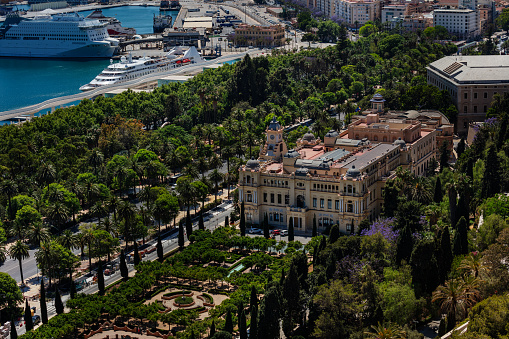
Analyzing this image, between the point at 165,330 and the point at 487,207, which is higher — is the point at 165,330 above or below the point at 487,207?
below

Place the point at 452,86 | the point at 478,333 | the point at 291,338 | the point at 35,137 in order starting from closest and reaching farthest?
the point at 478,333 → the point at 291,338 → the point at 35,137 → the point at 452,86

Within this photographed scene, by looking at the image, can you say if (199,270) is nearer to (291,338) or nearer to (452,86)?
(291,338)

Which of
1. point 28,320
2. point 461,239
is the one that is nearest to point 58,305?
point 28,320

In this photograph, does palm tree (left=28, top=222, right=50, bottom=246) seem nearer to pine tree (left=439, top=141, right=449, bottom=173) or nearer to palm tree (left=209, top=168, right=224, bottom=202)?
palm tree (left=209, top=168, right=224, bottom=202)

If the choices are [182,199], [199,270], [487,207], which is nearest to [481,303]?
[487,207]

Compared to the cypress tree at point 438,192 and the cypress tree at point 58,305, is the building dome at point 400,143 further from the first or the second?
the cypress tree at point 58,305

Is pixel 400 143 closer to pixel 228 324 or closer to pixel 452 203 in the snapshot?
pixel 452 203
